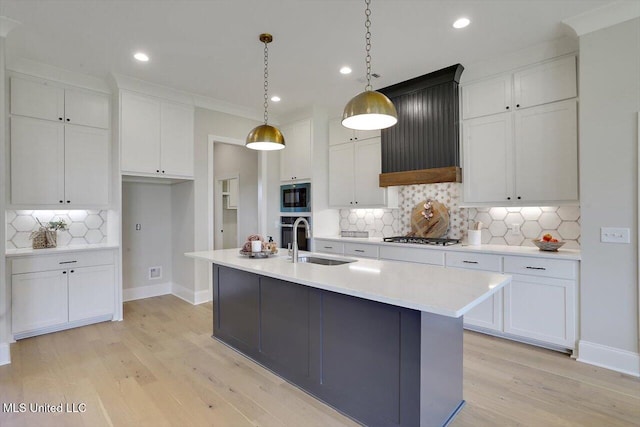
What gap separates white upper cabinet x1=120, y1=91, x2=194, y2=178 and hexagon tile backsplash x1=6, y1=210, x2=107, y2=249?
839 mm

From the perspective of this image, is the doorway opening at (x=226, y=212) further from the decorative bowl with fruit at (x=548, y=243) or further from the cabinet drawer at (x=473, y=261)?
the decorative bowl with fruit at (x=548, y=243)

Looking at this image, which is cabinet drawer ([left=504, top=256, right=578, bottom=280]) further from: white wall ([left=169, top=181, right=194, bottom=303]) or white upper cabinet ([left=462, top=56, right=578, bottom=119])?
white wall ([left=169, top=181, right=194, bottom=303])

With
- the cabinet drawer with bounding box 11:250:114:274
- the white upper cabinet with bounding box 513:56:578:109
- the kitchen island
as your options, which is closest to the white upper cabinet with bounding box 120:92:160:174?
the cabinet drawer with bounding box 11:250:114:274

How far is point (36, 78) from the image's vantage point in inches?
134

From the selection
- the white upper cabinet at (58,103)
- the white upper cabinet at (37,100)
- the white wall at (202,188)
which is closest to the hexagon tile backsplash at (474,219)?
the white wall at (202,188)

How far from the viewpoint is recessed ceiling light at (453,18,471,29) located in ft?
8.76

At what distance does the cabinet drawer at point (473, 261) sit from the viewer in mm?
3148

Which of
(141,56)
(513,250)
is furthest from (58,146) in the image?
(513,250)

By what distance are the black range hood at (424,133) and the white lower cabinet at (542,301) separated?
46.8 inches

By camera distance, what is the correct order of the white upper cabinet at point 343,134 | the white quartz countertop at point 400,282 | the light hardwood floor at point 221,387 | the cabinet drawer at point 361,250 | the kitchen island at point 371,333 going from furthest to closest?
1. the white upper cabinet at point 343,134
2. the cabinet drawer at point 361,250
3. the light hardwood floor at point 221,387
4. the kitchen island at point 371,333
5. the white quartz countertop at point 400,282

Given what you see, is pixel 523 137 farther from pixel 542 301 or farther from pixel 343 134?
pixel 343 134

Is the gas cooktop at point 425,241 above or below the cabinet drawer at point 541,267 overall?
above

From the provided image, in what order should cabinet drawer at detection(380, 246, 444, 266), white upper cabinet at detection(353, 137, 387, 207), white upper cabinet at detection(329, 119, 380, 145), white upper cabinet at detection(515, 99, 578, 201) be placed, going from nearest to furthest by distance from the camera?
white upper cabinet at detection(515, 99, 578, 201) < cabinet drawer at detection(380, 246, 444, 266) < white upper cabinet at detection(353, 137, 387, 207) < white upper cabinet at detection(329, 119, 380, 145)

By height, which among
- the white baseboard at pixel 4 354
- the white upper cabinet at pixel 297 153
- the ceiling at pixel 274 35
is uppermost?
the ceiling at pixel 274 35
